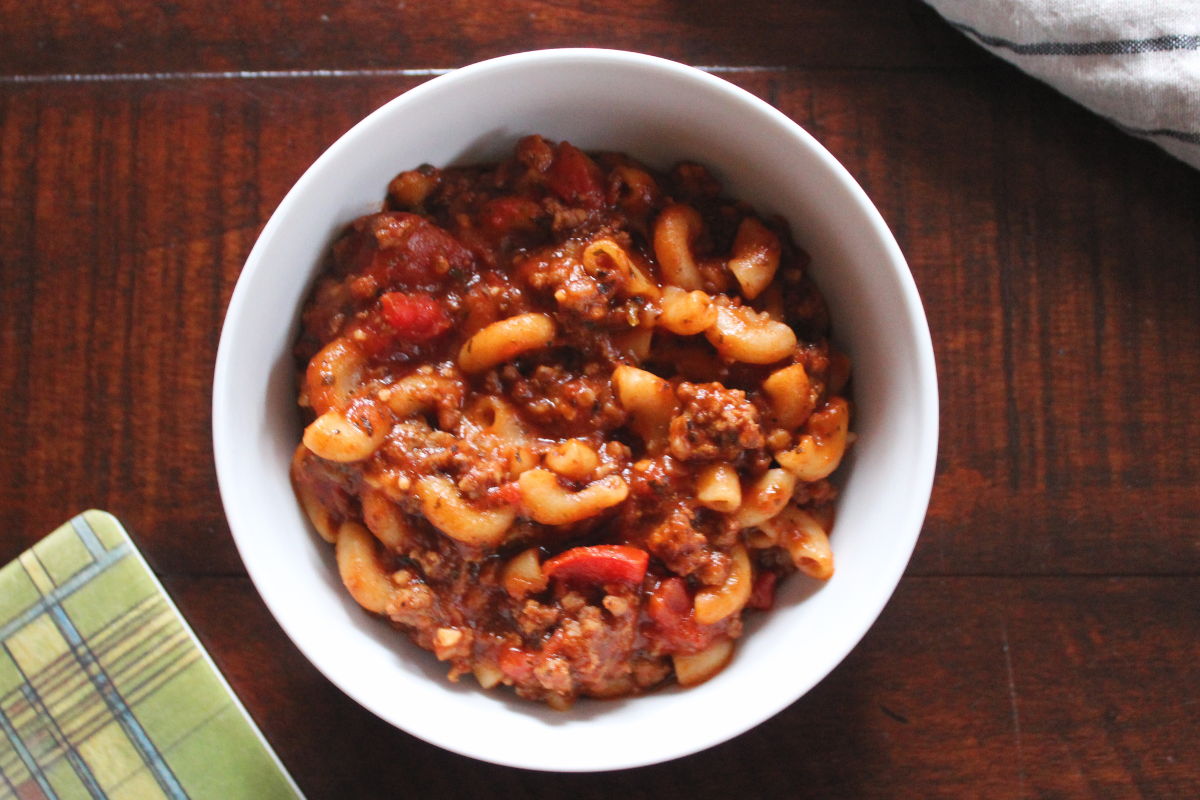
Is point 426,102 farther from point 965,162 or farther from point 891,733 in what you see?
point 891,733

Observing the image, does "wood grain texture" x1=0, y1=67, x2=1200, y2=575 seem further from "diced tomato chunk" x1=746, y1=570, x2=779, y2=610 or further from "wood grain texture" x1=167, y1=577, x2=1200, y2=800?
"diced tomato chunk" x1=746, y1=570, x2=779, y2=610

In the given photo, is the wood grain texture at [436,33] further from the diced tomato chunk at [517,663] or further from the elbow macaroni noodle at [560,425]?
the diced tomato chunk at [517,663]

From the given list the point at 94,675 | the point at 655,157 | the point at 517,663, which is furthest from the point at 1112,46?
the point at 94,675

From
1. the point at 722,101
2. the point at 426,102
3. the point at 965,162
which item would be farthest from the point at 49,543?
the point at 965,162

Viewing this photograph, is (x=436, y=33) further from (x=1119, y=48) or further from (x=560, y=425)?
(x=1119, y=48)

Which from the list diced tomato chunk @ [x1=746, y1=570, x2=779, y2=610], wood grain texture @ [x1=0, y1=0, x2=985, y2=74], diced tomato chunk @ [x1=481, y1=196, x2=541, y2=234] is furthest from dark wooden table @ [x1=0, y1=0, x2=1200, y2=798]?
diced tomato chunk @ [x1=481, y1=196, x2=541, y2=234]

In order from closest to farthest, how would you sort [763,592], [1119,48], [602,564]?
1. [602,564]
2. [763,592]
3. [1119,48]
